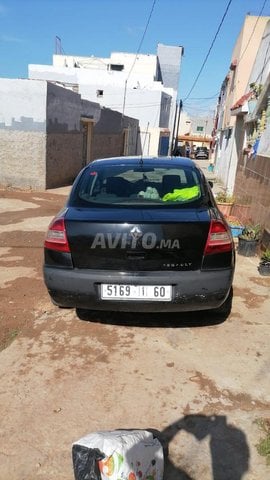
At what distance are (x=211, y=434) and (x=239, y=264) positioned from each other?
3645 millimetres

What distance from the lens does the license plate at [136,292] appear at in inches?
122

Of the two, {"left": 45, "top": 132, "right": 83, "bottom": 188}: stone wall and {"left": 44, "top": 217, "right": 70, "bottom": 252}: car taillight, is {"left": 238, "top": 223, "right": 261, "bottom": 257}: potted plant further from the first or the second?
{"left": 45, "top": 132, "right": 83, "bottom": 188}: stone wall

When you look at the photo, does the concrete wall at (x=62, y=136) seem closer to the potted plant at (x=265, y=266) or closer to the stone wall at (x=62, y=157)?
the stone wall at (x=62, y=157)

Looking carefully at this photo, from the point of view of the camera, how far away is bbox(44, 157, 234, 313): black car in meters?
3.05

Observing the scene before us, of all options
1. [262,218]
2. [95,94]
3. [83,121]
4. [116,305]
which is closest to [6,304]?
[116,305]

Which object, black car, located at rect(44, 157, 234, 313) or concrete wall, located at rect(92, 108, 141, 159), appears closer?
black car, located at rect(44, 157, 234, 313)

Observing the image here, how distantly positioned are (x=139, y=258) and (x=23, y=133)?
1086 centimetres

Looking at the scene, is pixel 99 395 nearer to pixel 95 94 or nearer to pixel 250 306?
pixel 250 306

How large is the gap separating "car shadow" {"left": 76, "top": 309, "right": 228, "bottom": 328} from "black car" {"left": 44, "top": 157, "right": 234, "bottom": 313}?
1.94 ft

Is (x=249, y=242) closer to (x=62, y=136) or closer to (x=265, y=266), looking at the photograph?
(x=265, y=266)

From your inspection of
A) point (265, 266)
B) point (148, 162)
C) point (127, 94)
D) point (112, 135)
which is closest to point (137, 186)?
point (148, 162)

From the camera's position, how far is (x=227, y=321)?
12.8ft

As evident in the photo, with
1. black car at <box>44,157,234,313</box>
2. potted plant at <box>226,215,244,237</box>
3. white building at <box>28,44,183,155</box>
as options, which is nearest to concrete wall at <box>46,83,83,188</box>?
potted plant at <box>226,215,244,237</box>

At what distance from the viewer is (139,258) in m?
3.08
